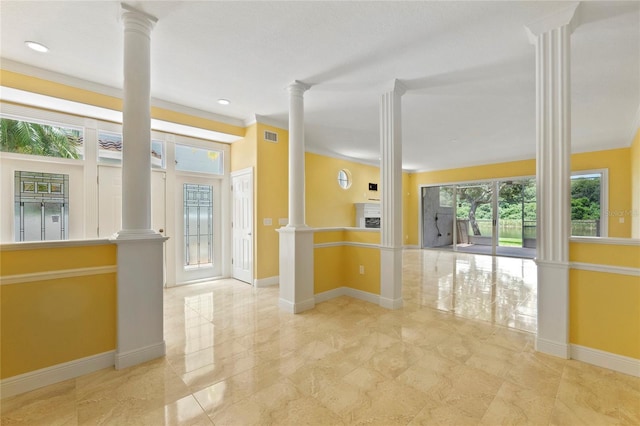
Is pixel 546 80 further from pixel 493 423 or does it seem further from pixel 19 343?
pixel 19 343

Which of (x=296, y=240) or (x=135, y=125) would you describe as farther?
(x=296, y=240)

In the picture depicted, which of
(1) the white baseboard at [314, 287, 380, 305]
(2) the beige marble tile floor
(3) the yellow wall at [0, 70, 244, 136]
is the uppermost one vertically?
(3) the yellow wall at [0, 70, 244, 136]

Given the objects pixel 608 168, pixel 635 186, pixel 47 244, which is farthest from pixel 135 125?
pixel 608 168

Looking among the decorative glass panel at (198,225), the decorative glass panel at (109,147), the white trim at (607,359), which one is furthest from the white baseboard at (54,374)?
the white trim at (607,359)

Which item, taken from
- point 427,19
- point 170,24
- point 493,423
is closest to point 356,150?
point 427,19

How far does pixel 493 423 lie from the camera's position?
1.67m

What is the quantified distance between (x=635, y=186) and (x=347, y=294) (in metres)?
6.61

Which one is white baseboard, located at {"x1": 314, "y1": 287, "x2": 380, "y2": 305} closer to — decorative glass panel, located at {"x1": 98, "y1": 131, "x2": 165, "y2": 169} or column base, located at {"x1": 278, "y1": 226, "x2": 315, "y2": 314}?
column base, located at {"x1": 278, "y1": 226, "x2": 315, "y2": 314}

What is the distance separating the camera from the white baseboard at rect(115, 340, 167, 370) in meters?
2.28

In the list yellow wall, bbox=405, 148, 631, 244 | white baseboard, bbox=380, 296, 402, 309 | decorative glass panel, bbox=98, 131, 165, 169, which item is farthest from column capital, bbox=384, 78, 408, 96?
yellow wall, bbox=405, 148, 631, 244

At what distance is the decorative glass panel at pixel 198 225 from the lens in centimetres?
507

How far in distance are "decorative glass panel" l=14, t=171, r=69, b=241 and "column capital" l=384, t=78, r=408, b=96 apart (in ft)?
15.4

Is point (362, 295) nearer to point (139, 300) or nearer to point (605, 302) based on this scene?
point (605, 302)

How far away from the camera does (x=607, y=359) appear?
2.25 meters
